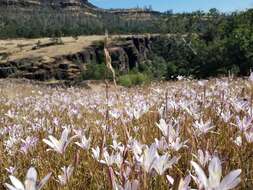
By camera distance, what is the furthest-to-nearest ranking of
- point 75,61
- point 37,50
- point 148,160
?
point 37,50
point 75,61
point 148,160

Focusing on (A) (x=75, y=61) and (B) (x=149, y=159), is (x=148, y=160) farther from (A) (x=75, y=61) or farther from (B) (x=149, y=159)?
(A) (x=75, y=61)

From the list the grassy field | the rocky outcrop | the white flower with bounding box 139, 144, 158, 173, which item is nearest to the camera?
the grassy field

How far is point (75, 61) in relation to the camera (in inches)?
4299

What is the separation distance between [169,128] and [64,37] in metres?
140

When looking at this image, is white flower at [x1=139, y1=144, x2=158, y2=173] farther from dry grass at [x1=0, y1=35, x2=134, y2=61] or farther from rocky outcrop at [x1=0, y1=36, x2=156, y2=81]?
dry grass at [x1=0, y1=35, x2=134, y2=61]

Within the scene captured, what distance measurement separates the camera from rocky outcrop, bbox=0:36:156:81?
9679cm

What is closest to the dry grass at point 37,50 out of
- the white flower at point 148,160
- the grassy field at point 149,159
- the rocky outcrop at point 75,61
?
the rocky outcrop at point 75,61

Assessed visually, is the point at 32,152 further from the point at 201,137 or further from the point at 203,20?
the point at 203,20

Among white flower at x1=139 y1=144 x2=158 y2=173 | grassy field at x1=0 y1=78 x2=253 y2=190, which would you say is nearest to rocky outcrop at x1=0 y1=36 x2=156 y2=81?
grassy field at x1=0 y1=78 x2=253 y2=190

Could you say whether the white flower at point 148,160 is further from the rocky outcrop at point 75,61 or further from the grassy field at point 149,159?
the rocky outcrop at point 75,61

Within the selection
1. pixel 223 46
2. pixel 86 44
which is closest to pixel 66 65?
pixel 86 44

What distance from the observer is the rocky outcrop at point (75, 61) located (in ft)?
318

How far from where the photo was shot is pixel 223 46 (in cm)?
5650

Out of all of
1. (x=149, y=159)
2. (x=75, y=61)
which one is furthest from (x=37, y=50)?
(x=149, y=159)
